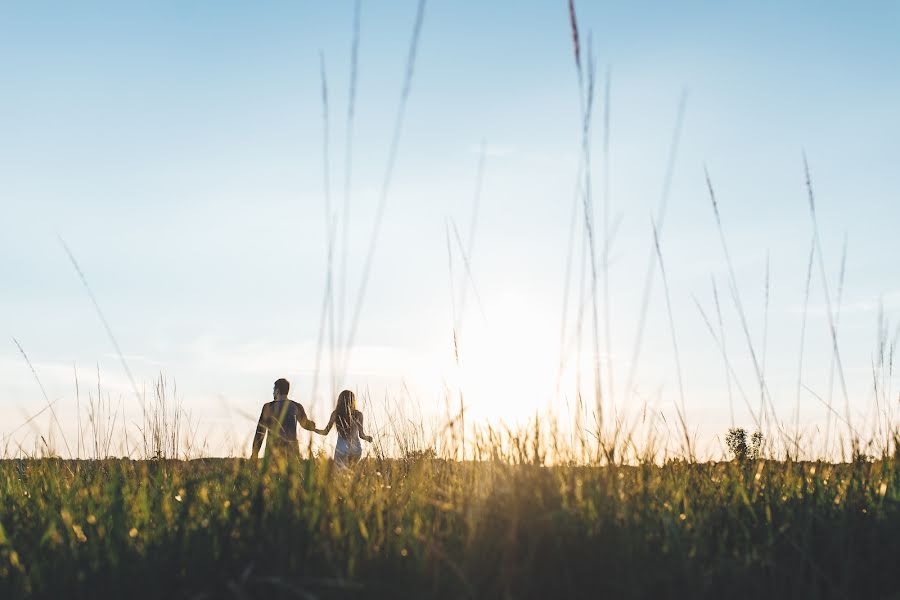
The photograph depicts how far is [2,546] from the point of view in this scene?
2.41m

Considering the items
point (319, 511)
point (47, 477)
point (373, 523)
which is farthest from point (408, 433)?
point (319, 511)

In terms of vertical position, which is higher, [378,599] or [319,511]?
[319,511]

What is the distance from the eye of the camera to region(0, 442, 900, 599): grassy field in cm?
196

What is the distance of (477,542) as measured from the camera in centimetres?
212

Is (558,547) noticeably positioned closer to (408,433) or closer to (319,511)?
(319,511)

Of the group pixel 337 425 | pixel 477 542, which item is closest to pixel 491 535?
pixel 477 542

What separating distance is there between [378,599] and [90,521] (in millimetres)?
1146

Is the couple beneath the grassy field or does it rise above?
above

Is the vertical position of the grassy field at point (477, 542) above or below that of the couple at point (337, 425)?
below

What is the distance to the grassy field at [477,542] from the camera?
1.96 meters

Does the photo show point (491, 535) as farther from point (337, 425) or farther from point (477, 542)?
point (337, 425)

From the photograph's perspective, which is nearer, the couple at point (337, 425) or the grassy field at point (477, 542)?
the grassy field at point (477, 542)

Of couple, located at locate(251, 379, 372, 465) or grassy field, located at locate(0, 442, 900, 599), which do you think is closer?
grassy field, located at locate(0, 442, 900, 599)

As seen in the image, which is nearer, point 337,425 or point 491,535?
point 491,535
